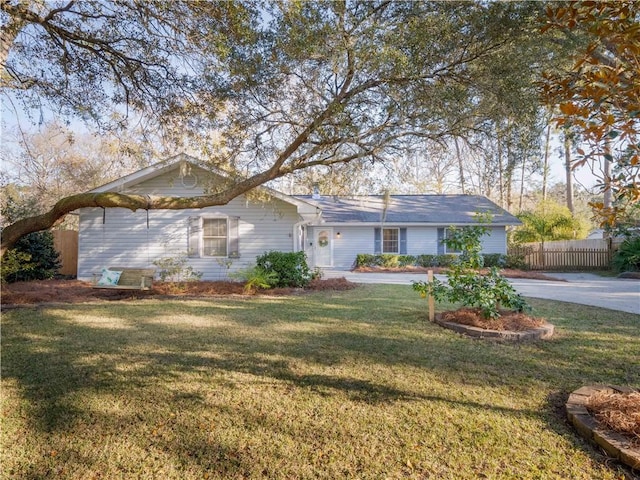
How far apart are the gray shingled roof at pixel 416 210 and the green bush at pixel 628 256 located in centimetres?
425

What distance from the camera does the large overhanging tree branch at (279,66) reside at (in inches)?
206

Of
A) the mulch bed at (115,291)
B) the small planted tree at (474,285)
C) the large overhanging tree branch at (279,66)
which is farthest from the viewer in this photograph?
the mulch bed at (115,291)

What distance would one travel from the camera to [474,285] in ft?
19.8

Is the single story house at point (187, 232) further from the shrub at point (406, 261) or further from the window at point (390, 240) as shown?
the window at point (390, 240)

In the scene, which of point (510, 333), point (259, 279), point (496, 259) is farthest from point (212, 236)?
point (496, 259)

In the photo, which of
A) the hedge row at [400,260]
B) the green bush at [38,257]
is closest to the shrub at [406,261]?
the hedge row at [400,260]

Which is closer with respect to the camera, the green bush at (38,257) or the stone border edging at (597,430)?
the stone border edging at (597,430)

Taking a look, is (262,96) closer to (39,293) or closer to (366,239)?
(39,293)

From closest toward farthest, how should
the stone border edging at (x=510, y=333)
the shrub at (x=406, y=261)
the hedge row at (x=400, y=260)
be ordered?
the stone border edging at (x=510, y=333) → the hedge row at (x=400, y=260) → the shrub at (x=406, y=261)

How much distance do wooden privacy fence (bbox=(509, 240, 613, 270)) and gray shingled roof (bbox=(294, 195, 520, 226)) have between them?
6.26ft

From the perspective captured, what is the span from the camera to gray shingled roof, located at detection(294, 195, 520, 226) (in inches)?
770

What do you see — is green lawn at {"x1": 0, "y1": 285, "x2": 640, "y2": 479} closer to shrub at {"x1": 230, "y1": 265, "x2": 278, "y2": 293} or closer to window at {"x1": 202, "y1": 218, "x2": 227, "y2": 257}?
shrub at {"x1": 230, "y1": 265, "x2": 278, "y2": 293}

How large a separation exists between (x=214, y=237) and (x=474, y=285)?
9309 mm

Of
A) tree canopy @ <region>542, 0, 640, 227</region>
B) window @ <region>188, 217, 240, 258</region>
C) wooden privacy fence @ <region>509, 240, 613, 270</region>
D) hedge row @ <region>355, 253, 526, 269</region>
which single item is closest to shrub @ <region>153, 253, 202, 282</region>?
window @ <region>188, 217, 240, 258</region>
